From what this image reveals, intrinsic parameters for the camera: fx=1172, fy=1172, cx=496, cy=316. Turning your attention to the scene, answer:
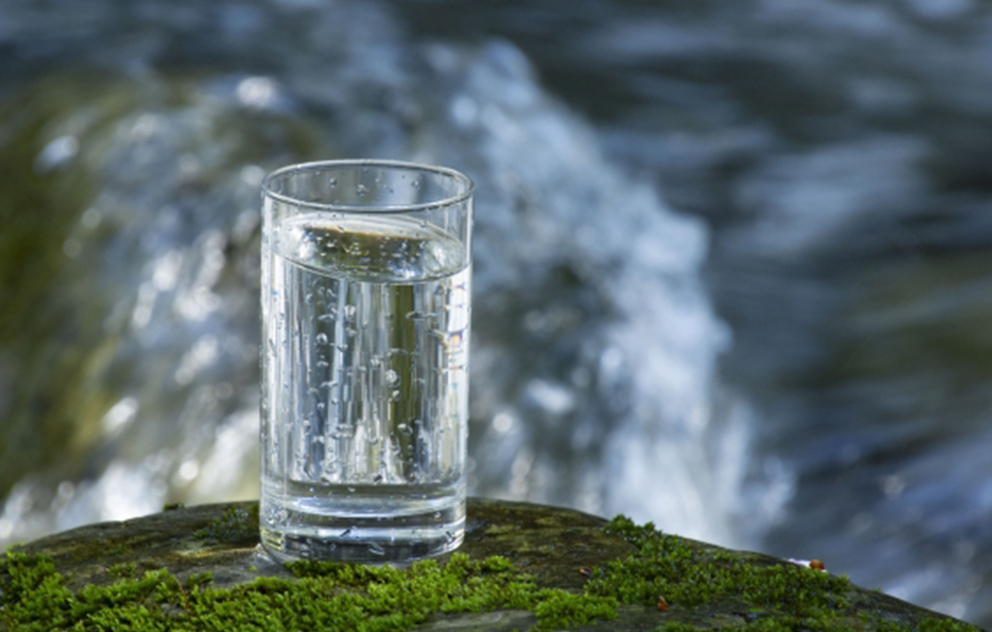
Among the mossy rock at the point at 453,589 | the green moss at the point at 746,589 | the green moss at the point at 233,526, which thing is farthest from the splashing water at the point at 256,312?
the green moss at the point at 746,589

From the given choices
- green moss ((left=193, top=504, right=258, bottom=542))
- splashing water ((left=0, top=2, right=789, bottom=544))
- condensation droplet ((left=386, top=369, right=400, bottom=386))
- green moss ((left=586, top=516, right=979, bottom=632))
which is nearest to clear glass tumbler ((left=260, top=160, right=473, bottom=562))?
condensation droplet ((left=386, top=369, right=400, bottom=386))

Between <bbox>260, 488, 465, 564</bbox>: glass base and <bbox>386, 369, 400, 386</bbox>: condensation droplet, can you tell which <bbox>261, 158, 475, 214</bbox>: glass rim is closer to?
<bbox>386, 369, 400, 386</bbox>: condensation droplet

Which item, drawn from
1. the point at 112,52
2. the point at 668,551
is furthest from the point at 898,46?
the point at 668,551

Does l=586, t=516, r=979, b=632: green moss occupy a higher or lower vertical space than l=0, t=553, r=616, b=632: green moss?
higher

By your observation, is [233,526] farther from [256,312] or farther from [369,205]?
[256,312]

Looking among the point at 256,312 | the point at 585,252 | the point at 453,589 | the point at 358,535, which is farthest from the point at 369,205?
the point at 585,252

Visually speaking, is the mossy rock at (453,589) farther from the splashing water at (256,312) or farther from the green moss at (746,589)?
the splashing water at (256,312)

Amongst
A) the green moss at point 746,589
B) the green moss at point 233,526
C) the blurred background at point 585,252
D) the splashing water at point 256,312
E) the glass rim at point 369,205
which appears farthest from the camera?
the blurred background at point 585,252
